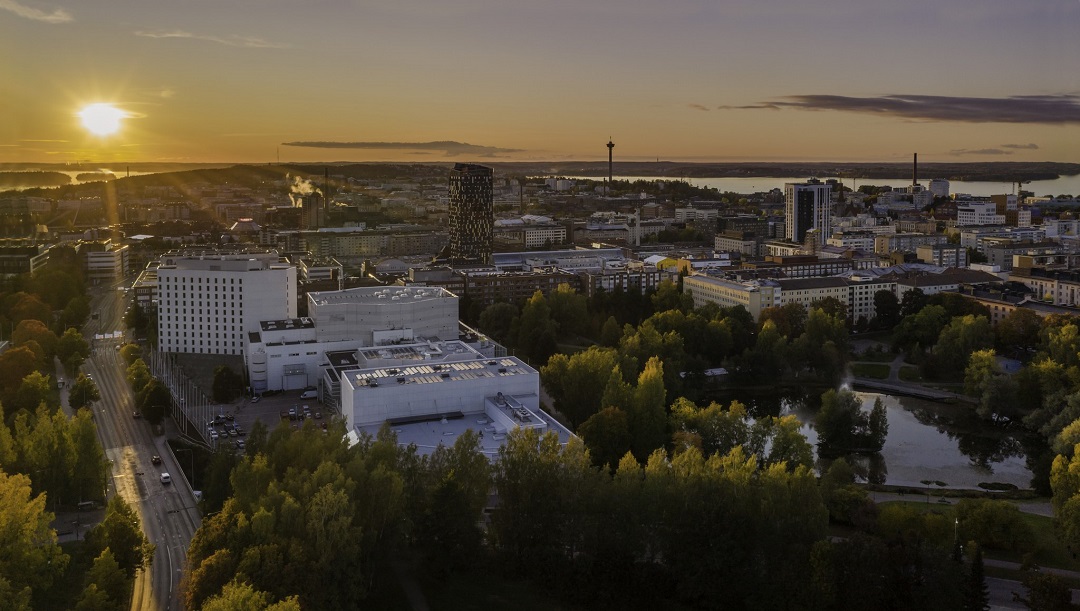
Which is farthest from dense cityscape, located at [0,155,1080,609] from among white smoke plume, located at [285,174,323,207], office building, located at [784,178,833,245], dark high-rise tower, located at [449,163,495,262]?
white smoke plume, located at [285,174,323,207]

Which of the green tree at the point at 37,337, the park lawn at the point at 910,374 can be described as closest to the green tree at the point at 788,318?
the park lawn at the point at 910,374

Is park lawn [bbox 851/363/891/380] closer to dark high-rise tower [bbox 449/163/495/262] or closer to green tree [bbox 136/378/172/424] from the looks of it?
green tree [bbox 136/378/172/424]

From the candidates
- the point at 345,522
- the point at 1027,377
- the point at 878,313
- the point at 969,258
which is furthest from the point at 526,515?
the point at 969,258

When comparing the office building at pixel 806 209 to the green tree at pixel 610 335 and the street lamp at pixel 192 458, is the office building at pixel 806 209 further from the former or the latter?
the street lamp at pixel 192 458

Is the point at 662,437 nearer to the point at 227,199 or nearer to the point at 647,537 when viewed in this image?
the point at 647,537

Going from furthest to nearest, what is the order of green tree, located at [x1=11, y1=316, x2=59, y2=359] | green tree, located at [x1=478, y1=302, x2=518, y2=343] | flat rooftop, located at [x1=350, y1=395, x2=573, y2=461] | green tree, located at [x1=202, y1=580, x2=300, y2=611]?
green tree, located at [x1=478, y1=302, x2=518, y2=343] < green tree, located at [x1=11, y1=316, x2=59, y2=359] < flat rooftop, located at [x1=350, y1=395, x2=573, y2=461] < green tree, located at [x1=202, y1=580, x2=300, y2=611]
